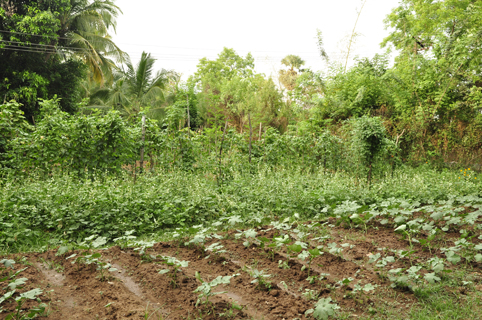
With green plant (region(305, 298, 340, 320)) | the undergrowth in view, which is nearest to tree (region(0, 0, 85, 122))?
the undergrowth

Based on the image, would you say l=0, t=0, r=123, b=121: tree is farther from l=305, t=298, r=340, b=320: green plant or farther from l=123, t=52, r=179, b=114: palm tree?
l=305, t=298, r=340, b=320: green plant

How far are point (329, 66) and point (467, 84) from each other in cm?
500

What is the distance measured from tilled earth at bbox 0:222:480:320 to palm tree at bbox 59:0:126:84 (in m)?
15.2

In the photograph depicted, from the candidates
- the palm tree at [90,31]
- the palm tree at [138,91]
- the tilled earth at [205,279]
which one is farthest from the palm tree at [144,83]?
the tilled earth at [205,279]

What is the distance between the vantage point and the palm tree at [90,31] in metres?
15.6

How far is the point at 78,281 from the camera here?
265 centimetres

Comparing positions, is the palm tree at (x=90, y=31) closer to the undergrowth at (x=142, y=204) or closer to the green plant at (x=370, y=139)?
the undergrowth at (x=142, y=204)

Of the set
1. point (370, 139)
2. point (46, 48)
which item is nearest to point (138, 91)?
point (46, 48)

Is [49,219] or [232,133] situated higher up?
[232,133]

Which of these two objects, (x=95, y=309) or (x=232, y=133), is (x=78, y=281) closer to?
(x=95, y=309)

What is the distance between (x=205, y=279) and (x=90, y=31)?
17.9 m

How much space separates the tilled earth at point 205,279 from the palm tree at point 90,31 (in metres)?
15.2

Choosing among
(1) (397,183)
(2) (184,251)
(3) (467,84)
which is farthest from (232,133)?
(3) (467,84)

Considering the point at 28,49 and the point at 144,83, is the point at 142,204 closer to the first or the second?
the point at 28,49
